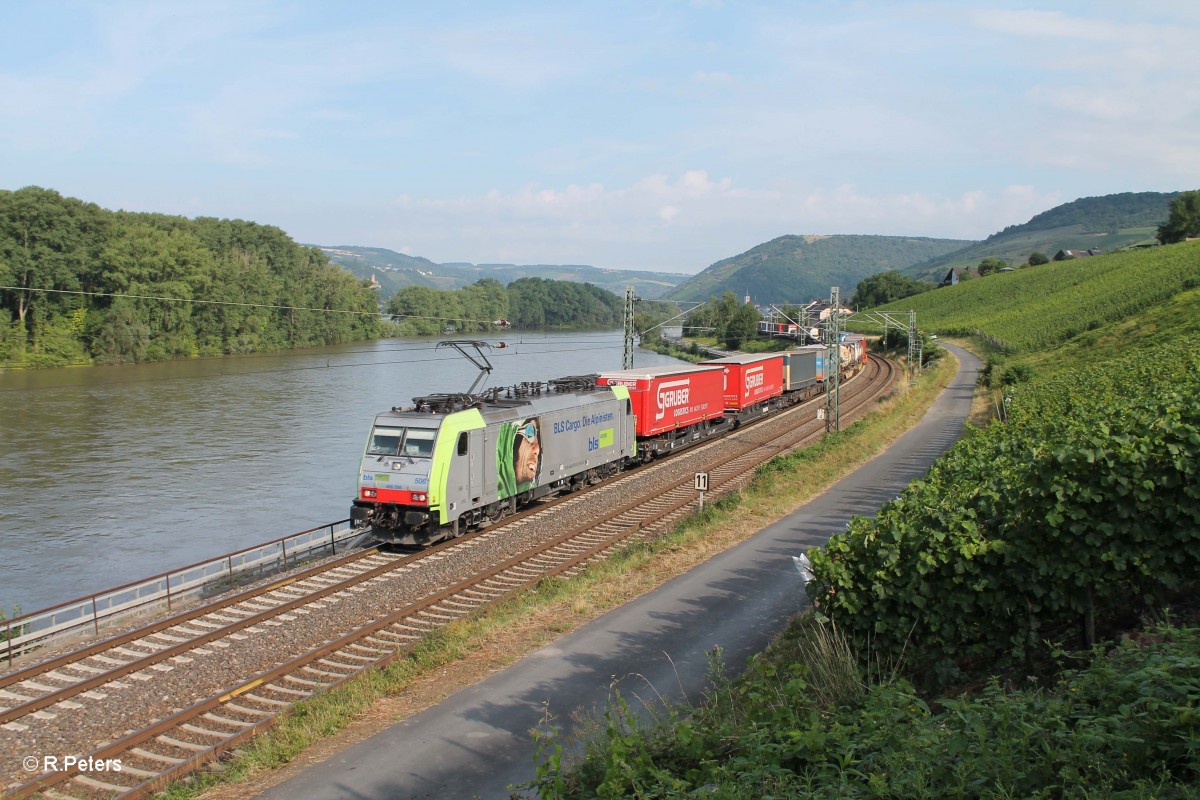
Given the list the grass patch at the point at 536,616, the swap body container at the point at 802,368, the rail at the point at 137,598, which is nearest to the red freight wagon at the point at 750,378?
the swap body container at the point at 802,368

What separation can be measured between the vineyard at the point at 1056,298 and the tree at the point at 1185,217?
31.6ft

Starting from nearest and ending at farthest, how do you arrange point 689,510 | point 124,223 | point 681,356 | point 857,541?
point 857,541
point 689,510
point 124,223
point 681,356

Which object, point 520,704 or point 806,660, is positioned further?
point 520,704

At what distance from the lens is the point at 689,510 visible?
22.9 metres

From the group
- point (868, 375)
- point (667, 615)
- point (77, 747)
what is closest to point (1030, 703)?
point (667, 615)

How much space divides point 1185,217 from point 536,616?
125m

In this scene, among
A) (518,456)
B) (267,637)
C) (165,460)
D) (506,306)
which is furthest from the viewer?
(506,306)

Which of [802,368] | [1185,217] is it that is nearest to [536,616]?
[802,368]

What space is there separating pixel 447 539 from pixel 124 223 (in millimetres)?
65661

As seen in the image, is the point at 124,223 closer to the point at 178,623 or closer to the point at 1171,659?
the point at 178,623

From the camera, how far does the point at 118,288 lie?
6819 cm

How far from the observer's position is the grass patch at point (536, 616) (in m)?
9.52

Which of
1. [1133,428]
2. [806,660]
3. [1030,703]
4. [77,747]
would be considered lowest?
[77,747]

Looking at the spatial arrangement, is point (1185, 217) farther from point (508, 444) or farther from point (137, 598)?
point (137, 598)
